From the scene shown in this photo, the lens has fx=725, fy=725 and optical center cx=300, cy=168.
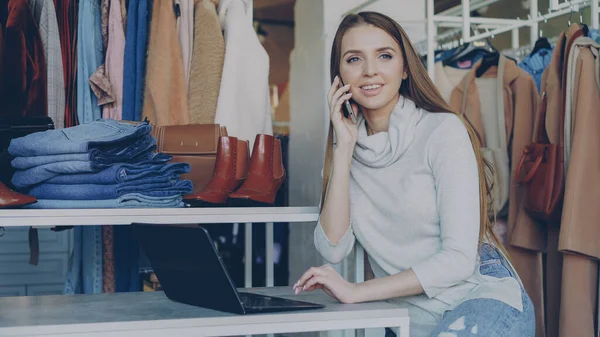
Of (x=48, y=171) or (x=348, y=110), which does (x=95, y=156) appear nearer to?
(x=48, y=171)

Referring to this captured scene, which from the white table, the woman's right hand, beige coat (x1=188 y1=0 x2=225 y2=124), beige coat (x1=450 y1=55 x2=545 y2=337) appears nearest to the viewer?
the white table

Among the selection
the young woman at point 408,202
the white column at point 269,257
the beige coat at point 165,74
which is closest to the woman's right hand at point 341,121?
the young woman at point 408,202

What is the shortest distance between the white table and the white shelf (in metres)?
0.18

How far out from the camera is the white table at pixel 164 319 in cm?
131

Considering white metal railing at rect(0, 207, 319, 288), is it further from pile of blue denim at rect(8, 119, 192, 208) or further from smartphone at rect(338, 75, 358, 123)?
smartphone at rect(338, 75, 358, 123)

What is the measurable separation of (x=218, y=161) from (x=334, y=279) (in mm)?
572

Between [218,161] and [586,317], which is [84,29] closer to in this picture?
[218,161]

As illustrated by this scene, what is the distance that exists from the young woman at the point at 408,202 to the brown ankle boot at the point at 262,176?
17cm

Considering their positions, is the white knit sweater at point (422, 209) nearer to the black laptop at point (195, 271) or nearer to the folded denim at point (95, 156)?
the black laptop at point (195, 271)

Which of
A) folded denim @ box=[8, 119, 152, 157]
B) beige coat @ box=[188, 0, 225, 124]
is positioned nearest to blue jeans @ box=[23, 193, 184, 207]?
folded denim @ box=[8, 119, 152, 157]

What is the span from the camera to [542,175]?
94.2 inches

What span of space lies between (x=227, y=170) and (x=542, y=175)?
1094mm

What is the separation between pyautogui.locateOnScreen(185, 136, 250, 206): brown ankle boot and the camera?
6.15 feet

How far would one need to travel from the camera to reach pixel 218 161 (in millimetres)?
1944
